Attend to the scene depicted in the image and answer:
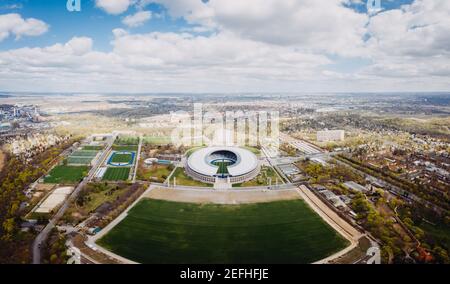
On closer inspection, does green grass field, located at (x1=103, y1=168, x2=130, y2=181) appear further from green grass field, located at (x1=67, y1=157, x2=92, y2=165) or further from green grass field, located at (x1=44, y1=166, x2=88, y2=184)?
green grass field, located at (x1=67, y1=157, x2=92, y2=165)

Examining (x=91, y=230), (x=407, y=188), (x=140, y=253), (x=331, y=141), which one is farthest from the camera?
(x=331, y=141)

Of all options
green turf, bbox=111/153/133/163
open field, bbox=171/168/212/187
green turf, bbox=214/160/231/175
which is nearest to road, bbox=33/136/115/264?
green turf, bbox=111/153/133/163

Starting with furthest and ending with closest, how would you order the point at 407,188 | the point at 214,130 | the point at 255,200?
the point at 214,130
the point at 407,188
the point at 255,200

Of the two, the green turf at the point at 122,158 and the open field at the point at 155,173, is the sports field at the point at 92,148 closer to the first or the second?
the green turf at the point at 122,158

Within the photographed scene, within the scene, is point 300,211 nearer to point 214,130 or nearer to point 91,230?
point 91,230

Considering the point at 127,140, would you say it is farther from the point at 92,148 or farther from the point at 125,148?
the point at 92,148

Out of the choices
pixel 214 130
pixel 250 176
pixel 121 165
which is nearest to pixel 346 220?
pixel 250 176
